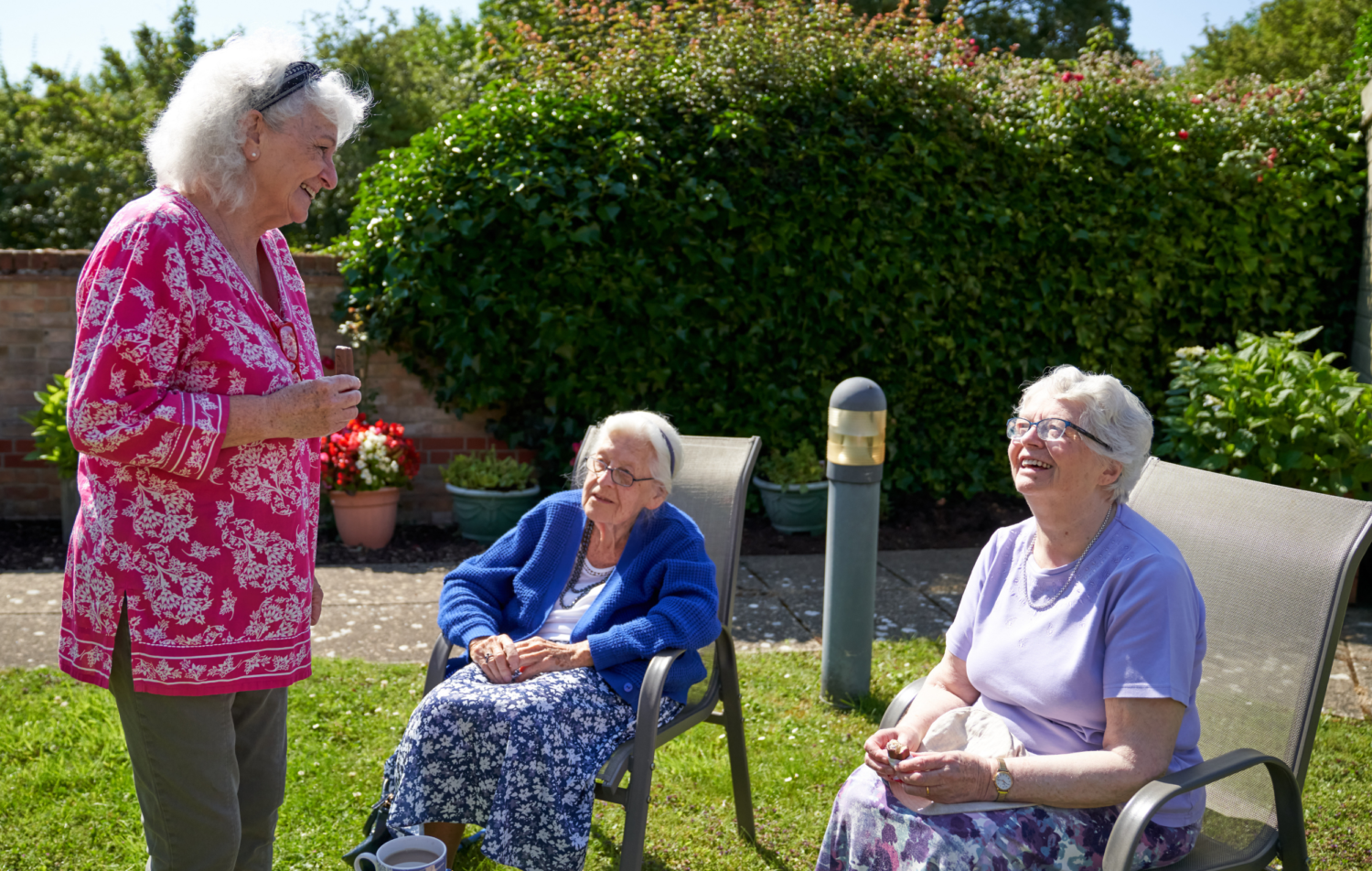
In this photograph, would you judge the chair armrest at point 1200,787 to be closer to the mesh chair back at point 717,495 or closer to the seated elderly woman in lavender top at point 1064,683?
the seated elderly woman in lavender top at point 1064,683

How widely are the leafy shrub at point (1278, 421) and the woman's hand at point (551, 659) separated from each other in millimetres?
3744

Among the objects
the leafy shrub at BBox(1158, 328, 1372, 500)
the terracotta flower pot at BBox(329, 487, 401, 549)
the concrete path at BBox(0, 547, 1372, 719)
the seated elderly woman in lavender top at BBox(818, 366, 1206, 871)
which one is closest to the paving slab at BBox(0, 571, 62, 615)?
the concrete path at BBox(0, 547, 1372, 719)

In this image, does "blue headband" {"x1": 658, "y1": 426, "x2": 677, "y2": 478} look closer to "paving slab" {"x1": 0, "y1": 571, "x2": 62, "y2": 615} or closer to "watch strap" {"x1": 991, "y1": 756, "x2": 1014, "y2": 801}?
"watch strap" {"x1": 991, "y1": 756, "x2": 1014, "y2": 801}

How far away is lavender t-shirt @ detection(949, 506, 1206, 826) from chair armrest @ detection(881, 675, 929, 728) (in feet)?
0.62

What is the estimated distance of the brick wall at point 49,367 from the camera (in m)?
6.07

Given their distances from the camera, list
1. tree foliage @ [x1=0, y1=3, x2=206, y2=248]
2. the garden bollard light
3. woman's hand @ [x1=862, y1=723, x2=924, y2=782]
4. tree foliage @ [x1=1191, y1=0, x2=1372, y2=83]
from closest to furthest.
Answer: woman's hand @ [x1=862, y1=723, x2=924, y2=782]
the garden bollard light
tree foliage @ [x1=0, y1=3, x2=206, y2=248]
tree foliage @ [x1=1191, y1=0, x2=1372, y2=83]

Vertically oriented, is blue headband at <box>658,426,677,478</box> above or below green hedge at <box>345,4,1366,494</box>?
below

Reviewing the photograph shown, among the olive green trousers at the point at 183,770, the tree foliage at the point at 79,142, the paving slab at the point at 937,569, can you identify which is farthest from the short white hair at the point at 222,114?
the tree foliage at the point at 79,142

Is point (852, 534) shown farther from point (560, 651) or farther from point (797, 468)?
point (797, 468)

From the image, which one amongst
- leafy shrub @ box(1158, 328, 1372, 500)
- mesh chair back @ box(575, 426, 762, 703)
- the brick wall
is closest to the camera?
mesh chair back @ box(575, 426, 762, 703)

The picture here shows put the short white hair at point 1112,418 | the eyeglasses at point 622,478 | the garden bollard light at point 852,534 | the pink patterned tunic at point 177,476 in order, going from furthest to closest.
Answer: the garden bollard light at point 852,534, the eyeglasses at point 622,478, the short white hair at point 1112,418, the pink patterned tunic at point 177,476

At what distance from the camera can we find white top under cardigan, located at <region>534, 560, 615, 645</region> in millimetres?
2805

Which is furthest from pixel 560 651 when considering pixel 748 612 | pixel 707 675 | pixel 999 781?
pixel 748 612

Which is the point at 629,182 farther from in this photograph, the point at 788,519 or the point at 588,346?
the point at 788,519
